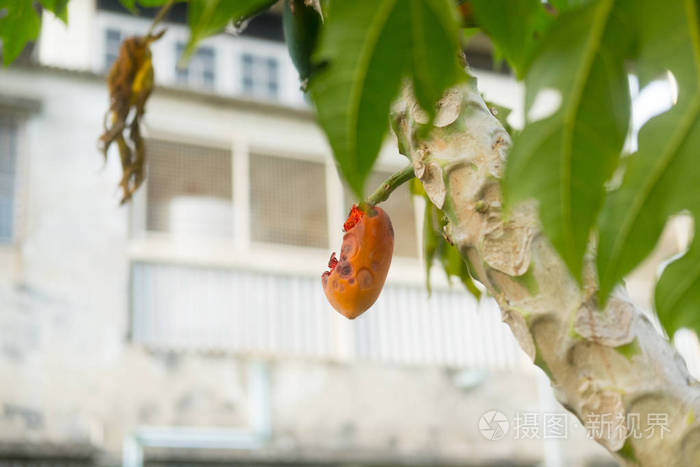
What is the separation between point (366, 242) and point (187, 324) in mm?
6378

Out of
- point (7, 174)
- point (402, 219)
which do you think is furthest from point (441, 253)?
point (402, 219)

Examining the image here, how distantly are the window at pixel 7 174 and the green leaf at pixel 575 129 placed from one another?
704cm

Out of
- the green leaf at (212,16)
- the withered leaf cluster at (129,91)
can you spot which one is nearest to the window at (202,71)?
the withered leaf cluster at (129,91)

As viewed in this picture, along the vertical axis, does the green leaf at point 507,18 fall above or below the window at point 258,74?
below

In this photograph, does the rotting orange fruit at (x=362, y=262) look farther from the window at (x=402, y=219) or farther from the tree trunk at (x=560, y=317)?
the window at (x=402, y=219)

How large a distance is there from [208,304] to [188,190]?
3.32ft

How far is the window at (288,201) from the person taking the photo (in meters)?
8.11

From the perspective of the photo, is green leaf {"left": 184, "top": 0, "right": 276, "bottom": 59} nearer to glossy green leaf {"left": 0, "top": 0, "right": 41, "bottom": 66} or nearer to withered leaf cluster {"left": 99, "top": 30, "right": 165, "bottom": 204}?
glossy green leaf {"left": 0, "top": 0, "right": 41, "bottom": 66}

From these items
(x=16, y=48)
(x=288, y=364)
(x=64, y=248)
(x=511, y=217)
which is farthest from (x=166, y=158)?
(x=511, y=217)

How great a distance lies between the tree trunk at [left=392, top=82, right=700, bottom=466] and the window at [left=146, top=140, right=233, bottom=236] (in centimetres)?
691

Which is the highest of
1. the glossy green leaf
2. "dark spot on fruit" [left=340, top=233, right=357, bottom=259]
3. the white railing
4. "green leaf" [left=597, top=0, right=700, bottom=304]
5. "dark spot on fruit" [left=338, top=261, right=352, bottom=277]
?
the white railing

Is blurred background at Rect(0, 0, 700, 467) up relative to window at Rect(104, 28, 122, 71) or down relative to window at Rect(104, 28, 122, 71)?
down

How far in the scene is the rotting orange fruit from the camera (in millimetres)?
1122

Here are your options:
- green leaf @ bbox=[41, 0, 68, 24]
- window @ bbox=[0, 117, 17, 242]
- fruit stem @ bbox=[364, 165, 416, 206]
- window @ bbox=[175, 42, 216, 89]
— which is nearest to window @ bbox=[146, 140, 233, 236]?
window @ bbox=[175, 42, 216, 89]
